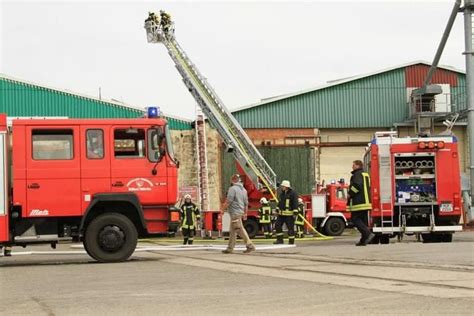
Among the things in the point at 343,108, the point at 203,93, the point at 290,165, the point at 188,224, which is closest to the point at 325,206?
the point at 203,93

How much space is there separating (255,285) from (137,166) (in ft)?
17.6

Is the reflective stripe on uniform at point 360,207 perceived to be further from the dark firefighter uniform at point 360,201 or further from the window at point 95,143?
the window at point 95,143

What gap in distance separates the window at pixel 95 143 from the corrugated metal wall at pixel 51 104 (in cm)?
2194

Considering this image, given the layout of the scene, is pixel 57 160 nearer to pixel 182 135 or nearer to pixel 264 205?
pixel 264 205

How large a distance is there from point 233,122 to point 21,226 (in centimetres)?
1659

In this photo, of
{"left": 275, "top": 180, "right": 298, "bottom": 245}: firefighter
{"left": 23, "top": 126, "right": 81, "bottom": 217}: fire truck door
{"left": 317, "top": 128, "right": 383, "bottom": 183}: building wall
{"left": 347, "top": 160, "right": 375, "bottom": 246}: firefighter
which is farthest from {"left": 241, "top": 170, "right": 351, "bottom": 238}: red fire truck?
{"left": 23, "top": 126, "right": 81, "bottom": 217}: fire truck door

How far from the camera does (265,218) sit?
1041 inches

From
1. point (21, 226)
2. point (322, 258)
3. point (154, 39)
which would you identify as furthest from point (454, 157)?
point (154, 39)

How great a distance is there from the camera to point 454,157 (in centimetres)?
1927

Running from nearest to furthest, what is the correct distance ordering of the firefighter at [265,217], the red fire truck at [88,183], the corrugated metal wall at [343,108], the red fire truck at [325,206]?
the red fire truck at [88,183] < the firefighter at [265,217] < the red fire truck at [325,206] < the corrugated metal wall at [343,108]

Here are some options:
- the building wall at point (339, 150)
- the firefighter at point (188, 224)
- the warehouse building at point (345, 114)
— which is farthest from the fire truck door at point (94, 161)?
the building wall at point (339, 150)

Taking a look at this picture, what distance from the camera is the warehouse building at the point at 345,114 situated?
3872 cm

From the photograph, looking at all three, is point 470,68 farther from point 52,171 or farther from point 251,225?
point 52,171

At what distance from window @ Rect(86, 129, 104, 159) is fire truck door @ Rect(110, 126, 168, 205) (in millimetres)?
202
